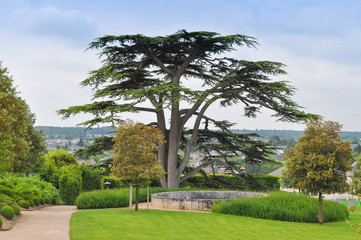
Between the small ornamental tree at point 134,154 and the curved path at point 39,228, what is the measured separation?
3.23 m

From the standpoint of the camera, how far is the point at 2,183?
23938 mm

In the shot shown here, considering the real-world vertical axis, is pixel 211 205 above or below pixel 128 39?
below

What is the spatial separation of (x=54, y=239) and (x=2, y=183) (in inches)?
491

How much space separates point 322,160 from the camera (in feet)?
58.5

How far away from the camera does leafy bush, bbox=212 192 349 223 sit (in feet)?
64.2

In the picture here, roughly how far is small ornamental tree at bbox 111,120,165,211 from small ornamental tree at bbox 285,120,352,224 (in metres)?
6.07

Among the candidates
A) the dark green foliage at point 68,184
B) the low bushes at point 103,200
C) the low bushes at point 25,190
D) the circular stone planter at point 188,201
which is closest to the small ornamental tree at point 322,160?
the circular stone planter at point 188,201

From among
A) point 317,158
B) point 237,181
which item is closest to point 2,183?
point 317,158

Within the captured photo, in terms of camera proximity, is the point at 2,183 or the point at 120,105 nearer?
the point at 2,183

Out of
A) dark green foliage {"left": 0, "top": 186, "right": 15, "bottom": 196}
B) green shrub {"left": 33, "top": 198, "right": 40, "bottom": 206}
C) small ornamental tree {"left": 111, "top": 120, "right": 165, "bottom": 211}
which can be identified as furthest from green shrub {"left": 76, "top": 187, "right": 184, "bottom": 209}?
small ornamental tree {"left": 111, "top": 120, "right": 165, "bottom": 211}

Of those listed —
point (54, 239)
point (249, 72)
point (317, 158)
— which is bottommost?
point (54, 239)

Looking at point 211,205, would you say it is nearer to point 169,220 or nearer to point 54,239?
point 169,220

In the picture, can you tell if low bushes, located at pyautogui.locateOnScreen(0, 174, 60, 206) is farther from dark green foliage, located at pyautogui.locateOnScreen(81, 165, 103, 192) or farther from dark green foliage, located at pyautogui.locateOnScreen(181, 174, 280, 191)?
dark green foliage, located at pyautogui.locateOnScreen(181, 174, 280, 191)

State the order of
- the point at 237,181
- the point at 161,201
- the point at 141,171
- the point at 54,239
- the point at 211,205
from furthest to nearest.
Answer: the point at 237,181, the point at 161,201, the point at 211,205, the point at 141,171, the point at 54,239
